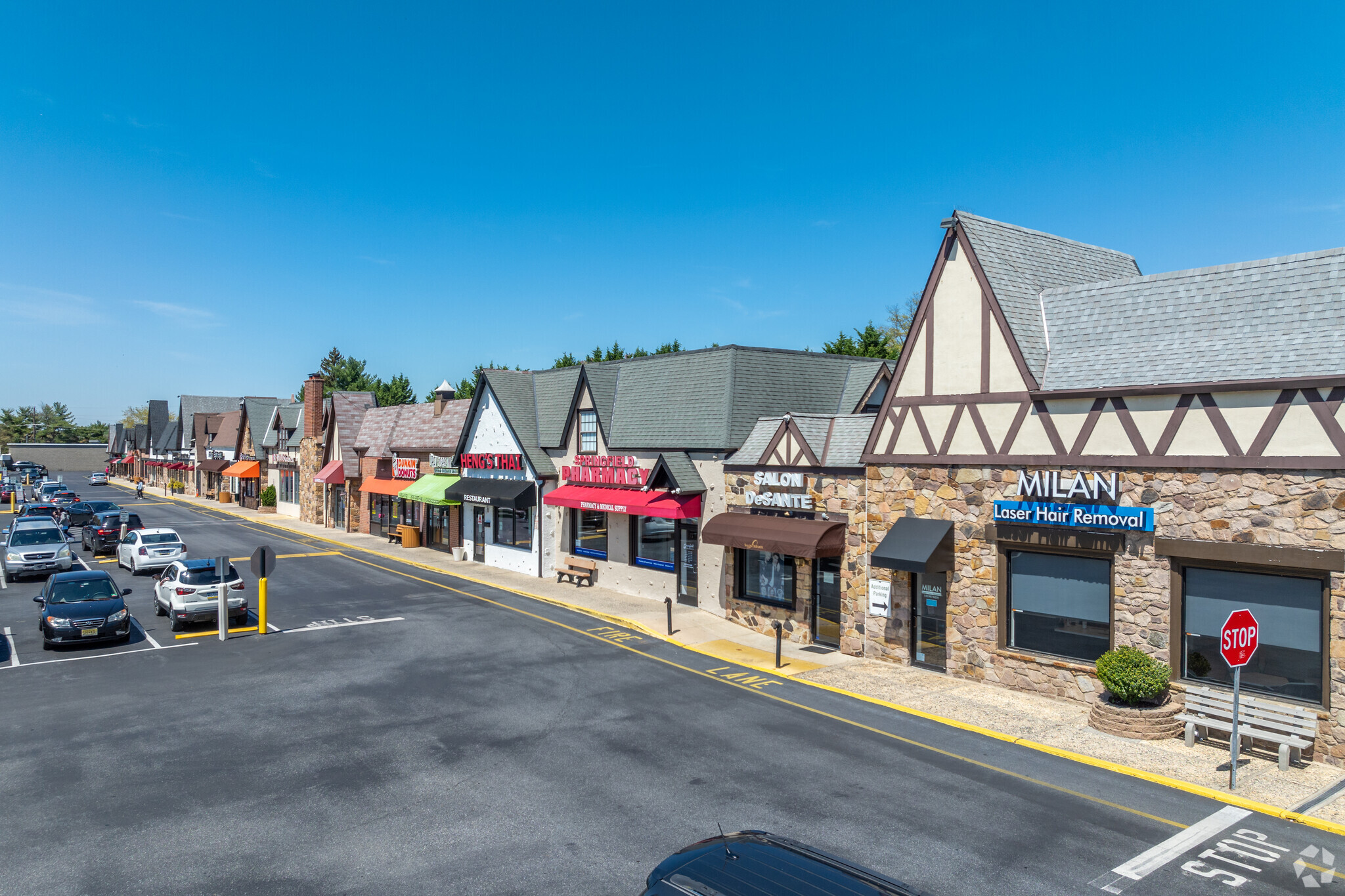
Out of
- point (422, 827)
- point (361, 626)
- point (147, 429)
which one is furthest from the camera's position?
point (147, 429)

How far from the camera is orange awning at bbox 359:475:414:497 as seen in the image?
1770 inches

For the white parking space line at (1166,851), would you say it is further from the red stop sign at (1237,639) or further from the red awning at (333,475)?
the red awning at (333,475)

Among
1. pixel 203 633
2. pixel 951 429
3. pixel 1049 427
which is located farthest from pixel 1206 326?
pixel 203 633

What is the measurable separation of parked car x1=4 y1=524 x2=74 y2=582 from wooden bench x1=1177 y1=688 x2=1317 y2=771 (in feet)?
128

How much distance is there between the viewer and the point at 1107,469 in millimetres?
16594

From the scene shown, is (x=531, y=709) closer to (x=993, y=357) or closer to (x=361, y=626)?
(x=361, y=626)

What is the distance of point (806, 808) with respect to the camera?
11.9 metres

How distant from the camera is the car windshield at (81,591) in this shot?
2264cm

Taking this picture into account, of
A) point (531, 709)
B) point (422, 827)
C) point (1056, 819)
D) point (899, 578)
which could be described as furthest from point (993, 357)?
point (422, 827)

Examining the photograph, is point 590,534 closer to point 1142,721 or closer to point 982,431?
point 982,431

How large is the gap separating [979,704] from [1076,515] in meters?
4.39

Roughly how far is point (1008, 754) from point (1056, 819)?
8.58 feet

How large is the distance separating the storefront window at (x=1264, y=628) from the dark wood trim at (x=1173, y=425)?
234 cm

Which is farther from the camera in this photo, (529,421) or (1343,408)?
(529,421)
